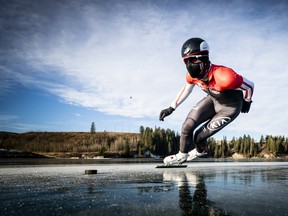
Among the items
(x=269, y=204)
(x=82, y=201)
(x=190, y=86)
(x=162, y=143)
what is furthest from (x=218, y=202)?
(x=162, y=143)

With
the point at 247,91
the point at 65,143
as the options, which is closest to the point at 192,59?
the point at 247,91

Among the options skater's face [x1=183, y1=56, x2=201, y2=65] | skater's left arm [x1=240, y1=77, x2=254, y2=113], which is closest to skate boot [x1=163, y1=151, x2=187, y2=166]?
skater's left arm [x1=240, y1=77, x2=254, y2=113]

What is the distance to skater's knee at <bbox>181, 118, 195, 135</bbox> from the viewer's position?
7.85 meters

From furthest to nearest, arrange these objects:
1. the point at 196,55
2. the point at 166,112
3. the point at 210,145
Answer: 1. the point at 210,145
2. the point at 166,112
3. the point at 196,55

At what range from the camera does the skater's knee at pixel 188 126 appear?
7.85 m

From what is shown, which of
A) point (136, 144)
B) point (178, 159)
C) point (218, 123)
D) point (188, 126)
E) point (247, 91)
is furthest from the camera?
point (136, 144)

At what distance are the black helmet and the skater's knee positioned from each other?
1.77m

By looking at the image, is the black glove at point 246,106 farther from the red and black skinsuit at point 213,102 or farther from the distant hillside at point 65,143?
the distant hillside at point 65,143

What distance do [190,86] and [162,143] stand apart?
123m

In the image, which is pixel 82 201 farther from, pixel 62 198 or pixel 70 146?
pixel 70 146

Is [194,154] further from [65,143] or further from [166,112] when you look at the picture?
[65,143]

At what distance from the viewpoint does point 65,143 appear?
181m

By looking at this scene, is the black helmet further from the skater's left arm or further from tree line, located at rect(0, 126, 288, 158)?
tree line, located at rect(0, 126, 288, 158)

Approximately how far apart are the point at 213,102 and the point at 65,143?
185048mm
